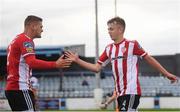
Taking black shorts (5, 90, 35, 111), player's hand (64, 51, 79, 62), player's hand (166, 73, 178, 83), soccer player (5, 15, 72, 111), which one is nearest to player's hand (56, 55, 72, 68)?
player's hand (64, 51, 79, 62)

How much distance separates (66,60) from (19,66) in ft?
2.20

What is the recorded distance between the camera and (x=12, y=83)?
7.83 meters

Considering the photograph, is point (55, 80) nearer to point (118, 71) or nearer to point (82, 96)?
point (82, 96)

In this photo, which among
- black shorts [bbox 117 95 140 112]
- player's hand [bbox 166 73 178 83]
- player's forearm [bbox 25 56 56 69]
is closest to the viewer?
player's forearm [bbox 25 56 56 69]

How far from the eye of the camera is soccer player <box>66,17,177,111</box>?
8273 mm

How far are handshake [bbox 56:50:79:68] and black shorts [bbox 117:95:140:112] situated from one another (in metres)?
0.96

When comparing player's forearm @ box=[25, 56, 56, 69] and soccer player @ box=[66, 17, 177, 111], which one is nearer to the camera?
player's forearm @ box=[25, 56, 56, 69]

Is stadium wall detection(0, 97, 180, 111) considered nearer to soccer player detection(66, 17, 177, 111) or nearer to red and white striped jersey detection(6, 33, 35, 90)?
soccer player detection(66, 17, 177, 111)

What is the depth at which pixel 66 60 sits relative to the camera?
300 inches

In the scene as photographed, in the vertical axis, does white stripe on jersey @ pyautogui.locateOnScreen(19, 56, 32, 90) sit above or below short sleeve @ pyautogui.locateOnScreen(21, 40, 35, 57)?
below

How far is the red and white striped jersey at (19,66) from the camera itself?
776 centimetres

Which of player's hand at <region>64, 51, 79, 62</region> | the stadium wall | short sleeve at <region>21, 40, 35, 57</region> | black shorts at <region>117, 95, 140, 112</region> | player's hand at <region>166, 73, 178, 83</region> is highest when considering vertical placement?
short sleeve at <region>21, 40, 35, 57</region>

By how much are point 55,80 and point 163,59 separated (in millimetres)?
10645

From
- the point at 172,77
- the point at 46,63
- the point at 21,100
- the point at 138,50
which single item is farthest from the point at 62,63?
the point at 172,77
